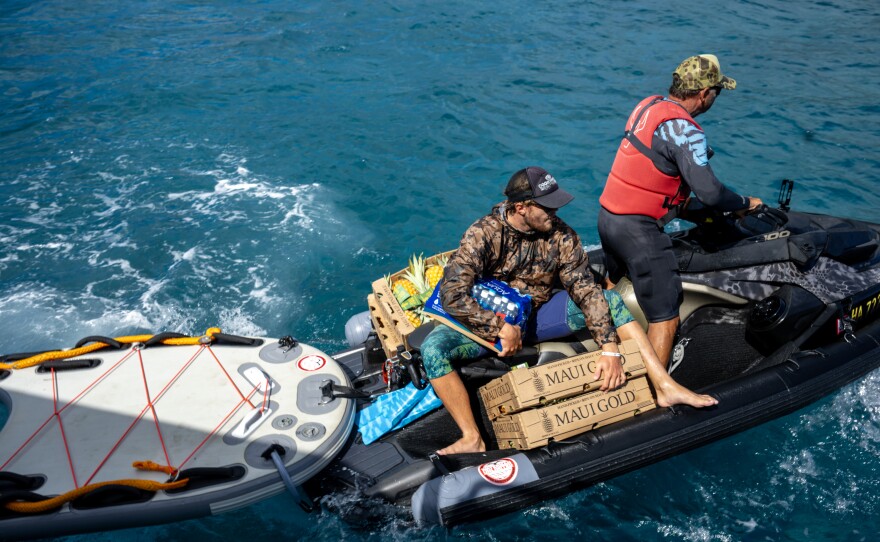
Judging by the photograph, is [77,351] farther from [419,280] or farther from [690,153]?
[690,153]

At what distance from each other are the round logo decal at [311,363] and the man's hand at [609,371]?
6.06ft

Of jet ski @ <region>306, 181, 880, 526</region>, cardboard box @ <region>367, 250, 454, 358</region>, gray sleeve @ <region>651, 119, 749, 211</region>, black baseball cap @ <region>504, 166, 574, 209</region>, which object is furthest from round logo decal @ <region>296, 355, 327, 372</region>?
gray sleeve @ <region>651, 119, 749, 211</region>

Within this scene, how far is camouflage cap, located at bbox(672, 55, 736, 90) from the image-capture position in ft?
13.3

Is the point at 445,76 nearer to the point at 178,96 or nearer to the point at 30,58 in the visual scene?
the point at 178,96

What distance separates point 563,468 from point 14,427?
3.23 metres

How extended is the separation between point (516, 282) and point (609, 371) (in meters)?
0.84

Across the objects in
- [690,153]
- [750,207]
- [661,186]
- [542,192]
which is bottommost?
[750,207]

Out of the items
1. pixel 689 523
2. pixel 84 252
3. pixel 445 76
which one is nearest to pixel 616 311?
pixel 689 523

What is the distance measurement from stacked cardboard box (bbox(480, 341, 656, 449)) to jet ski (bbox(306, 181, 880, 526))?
95 millimetres

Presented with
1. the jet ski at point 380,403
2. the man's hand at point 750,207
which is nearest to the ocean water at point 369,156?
the jet ski at point 380,403

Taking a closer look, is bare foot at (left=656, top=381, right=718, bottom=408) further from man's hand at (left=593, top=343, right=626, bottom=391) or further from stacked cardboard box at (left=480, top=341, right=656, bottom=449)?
man's hand at (left=593, top=343, right=626, bottom=391)

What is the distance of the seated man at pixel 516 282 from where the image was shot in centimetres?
384

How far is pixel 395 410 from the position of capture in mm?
4156

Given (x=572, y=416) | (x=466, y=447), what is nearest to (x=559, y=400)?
(x=572, y=416)
